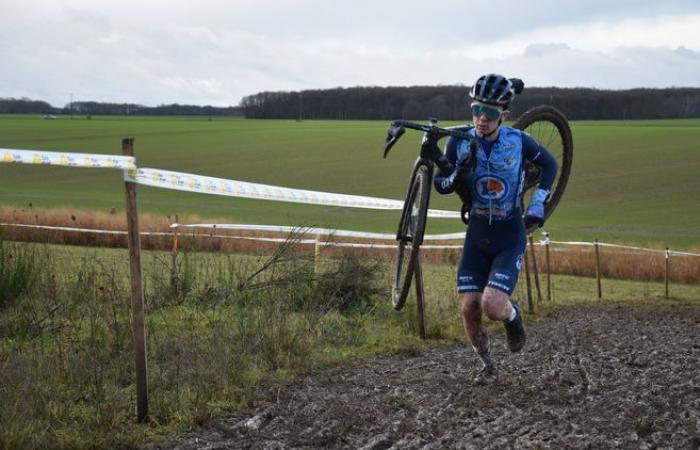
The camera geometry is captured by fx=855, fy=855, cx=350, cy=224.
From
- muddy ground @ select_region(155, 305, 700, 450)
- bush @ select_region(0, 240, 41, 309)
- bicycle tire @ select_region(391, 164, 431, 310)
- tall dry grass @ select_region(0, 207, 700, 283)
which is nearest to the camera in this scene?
muddy ground @ select_region(155, 305, 700, 450)

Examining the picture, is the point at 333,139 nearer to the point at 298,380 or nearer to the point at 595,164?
the point at 595,164

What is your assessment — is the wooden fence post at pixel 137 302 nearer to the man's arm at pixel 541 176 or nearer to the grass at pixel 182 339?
the grass at pixel 182 339

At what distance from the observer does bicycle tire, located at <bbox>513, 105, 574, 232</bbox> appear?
28.0 feet

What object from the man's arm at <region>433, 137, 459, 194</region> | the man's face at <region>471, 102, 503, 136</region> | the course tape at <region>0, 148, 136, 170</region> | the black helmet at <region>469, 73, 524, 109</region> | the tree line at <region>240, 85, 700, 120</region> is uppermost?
the tree line at <region>240, 85, 700, 120</region>

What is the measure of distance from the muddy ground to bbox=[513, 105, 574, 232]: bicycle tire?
1541 millimetres

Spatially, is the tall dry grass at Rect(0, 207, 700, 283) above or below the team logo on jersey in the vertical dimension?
below

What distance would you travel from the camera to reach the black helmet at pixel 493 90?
719 centimetres

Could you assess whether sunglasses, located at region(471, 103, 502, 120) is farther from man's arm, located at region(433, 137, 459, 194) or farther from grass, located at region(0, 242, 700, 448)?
grass, located at region(0, 242, 700, 448)

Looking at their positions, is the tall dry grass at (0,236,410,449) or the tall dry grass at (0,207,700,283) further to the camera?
the tall dry grass at (0,207,700,283)

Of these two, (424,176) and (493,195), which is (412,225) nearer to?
(424,176)

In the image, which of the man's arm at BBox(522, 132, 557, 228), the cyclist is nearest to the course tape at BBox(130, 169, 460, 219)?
the cyclist

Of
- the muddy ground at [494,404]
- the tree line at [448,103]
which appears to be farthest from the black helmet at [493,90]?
the tree line at [448,103]

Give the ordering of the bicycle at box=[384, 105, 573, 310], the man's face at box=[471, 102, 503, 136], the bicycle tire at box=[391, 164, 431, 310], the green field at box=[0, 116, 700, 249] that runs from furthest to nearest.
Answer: the green field at box=[0, 116, 700, 249]
the man's face at box=[471, 102, 503, 136]
the bicycle tire at box=[391, 164, 431, 310]
the bicycle at box=[384, 105, 573, 310]

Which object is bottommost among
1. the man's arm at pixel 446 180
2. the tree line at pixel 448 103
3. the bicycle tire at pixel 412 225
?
the bicycle tire at pixel 412 225
